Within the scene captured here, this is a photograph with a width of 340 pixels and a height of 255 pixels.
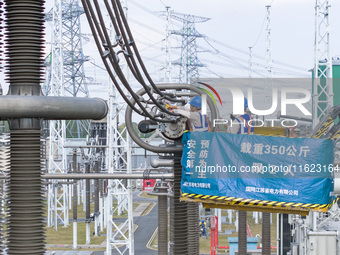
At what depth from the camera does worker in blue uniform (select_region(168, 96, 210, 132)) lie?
5.31 metres

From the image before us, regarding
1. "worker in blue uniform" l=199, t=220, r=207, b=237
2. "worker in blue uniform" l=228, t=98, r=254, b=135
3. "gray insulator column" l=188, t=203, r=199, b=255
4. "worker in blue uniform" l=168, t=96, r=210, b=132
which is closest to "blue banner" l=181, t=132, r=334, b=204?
"worker in blue uniform" l=168, t=96, r=210, b=132

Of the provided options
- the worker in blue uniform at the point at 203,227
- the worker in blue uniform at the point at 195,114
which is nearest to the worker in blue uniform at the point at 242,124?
the worker in blue uniform at the point at 195,114

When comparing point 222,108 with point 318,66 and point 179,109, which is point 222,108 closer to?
point 179,109

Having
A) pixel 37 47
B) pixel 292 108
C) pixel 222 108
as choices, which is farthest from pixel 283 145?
pixel 37 47

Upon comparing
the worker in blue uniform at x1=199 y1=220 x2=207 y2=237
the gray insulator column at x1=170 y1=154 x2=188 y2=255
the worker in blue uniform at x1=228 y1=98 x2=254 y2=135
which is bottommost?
the worker in blue uniform at x1=199 y1=220 x2=207 y2=237

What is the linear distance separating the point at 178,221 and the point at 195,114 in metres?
1.04

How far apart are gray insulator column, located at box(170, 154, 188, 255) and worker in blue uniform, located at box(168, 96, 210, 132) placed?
0.34 m

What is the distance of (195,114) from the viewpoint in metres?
5.42

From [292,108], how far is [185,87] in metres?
1.08

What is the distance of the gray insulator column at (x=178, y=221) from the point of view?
17.4 feet

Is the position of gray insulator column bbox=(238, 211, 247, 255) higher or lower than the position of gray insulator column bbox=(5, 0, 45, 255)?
lower

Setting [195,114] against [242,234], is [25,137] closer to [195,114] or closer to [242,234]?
[195,114]

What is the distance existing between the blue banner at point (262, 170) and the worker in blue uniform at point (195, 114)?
17cm

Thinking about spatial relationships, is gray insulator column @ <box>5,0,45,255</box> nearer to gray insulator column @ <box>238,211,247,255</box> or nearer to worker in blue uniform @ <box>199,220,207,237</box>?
gray insulator column @ <box>238,211,247,255</box>
